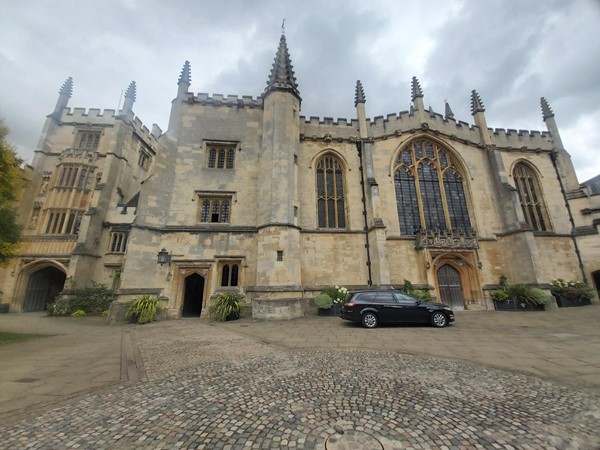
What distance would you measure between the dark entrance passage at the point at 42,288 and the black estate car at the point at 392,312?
2447 centimetres

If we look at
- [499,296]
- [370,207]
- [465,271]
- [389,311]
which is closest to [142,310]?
[389,311]

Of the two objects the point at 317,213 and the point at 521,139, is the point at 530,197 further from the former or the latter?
the point at 317,213

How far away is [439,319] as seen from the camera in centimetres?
859

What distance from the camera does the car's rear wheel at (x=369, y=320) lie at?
27.7 feet

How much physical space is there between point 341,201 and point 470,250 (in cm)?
796

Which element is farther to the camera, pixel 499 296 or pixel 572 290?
pixel 572 290

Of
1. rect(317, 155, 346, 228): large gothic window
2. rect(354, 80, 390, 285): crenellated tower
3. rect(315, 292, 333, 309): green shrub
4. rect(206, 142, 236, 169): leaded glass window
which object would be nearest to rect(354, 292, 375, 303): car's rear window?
rect(315, 292, 333, 309): green shrub

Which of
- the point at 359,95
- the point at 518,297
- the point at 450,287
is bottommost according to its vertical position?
the point at 518,297

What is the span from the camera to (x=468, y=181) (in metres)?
16.2

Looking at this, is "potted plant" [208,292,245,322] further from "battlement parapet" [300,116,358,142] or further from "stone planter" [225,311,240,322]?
"battlement parapet" [300,116,358,142]

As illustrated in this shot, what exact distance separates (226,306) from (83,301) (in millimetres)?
11678

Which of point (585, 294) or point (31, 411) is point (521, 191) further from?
point (31, 411)

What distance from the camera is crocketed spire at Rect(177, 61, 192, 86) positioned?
15984mm

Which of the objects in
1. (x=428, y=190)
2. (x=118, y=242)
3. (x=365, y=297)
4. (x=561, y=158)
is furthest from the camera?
(x=118, y=242)
